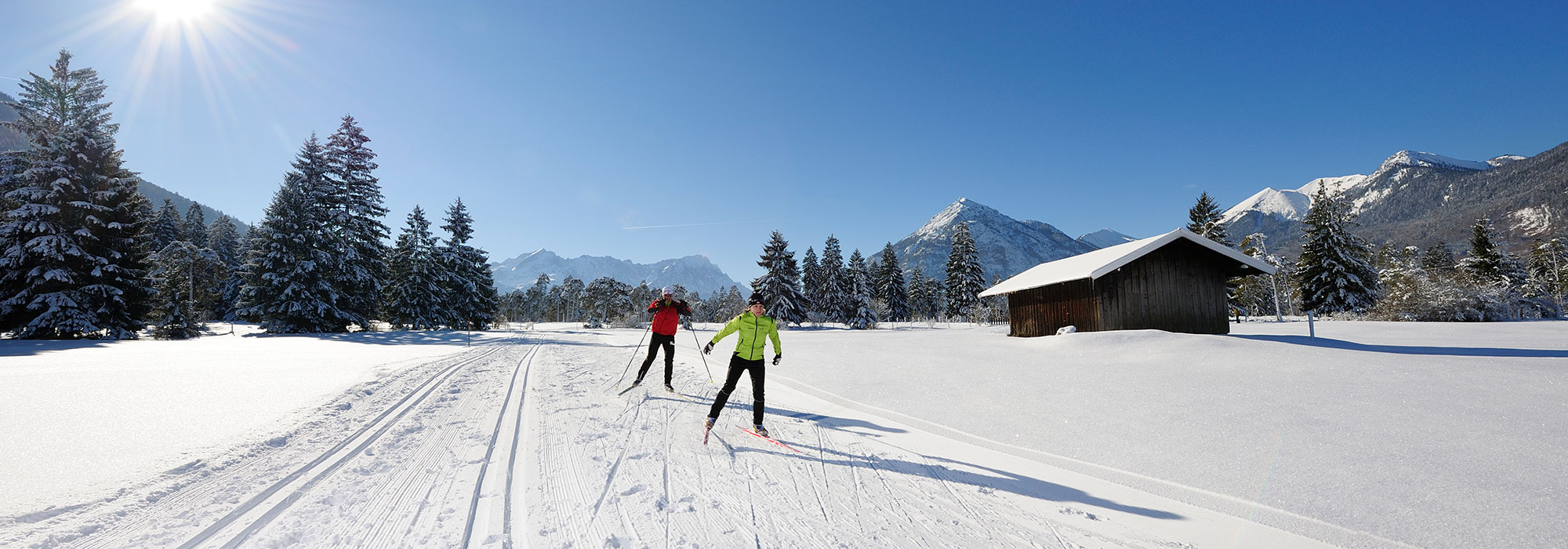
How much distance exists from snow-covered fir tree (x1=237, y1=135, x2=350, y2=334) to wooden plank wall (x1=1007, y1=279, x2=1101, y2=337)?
29.7 metres

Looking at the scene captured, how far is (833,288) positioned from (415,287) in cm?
3117

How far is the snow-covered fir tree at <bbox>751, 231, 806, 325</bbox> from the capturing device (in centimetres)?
3944

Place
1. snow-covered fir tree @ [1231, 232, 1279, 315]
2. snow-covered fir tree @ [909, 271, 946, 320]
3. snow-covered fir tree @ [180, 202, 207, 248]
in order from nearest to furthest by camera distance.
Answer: snow-covered fir tree @ [1231, 232, 1279, 315], snow-covered fir tree @ [180, 202, 207, 248], snow-covered fir tree @ [909, 271, 946, 320]

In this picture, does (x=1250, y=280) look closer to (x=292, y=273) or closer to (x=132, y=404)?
(x=132, y=404)

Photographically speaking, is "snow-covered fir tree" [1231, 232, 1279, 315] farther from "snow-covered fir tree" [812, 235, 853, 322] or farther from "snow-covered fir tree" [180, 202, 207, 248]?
"snow-covered fir tree" [180, 202, 207, 248]

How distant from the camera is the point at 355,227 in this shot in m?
25.3

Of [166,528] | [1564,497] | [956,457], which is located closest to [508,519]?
[166,528]

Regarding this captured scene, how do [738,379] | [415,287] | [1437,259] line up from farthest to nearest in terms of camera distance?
[1437,259]
[415,287]
[738,379]

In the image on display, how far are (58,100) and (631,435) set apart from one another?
29.6 meters

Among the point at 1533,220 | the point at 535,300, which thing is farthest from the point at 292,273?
the point at 1533,220

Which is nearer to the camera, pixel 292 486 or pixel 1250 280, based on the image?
pixel 292 486

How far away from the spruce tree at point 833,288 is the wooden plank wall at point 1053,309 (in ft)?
84.2

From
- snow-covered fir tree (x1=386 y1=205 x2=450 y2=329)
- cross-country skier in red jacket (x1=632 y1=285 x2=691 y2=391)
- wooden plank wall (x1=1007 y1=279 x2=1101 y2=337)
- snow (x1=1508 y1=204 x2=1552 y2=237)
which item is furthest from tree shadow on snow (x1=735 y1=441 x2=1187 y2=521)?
snow (x1=1508 y1=204 x2=1552 y2=237)

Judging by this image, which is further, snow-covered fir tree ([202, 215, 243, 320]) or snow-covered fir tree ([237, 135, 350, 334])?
snow-covered fir tree ([202, 215, 243, 320])
